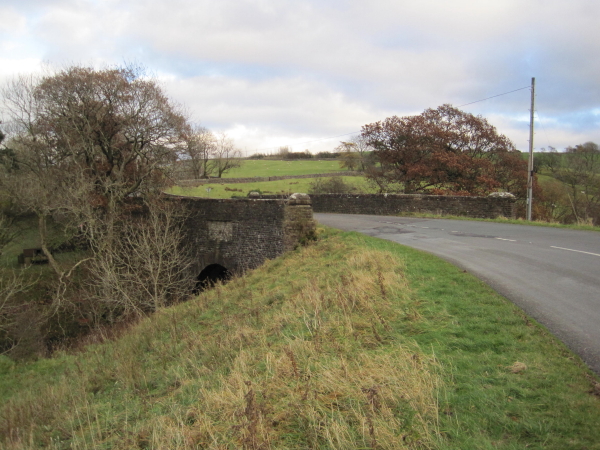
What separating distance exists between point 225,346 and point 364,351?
108 inches

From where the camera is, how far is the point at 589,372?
15.1 ft

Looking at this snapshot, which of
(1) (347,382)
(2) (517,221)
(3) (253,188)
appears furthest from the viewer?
(3) (253,188)

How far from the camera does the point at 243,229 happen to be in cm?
2169

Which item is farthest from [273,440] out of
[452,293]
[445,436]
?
[452,293]

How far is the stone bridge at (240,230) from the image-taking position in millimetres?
18172

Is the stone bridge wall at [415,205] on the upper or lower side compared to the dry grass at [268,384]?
upper

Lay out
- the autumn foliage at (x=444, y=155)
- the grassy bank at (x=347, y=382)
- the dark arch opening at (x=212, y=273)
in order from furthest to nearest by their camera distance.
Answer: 1. the autumn foliage at (x=444, y=155)
2. the dark arch opening at (x=212, y=273)
3. the grassy bank at (x=347, y=382)

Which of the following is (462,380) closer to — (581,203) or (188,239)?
(188,239)

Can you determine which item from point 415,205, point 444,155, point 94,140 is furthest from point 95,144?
point 444,155

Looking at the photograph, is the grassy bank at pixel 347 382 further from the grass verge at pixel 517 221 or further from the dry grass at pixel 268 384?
the grass verge at pixel 517 221

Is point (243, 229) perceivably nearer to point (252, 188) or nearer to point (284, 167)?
point (252, 188)

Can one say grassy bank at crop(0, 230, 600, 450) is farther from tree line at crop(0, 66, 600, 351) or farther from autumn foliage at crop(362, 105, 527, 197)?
autumn foliage at crop(362, 105, 527, 197)

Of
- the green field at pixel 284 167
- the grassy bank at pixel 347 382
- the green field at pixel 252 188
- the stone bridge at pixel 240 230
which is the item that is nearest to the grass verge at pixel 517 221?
the stone bridge at pixel 240 230

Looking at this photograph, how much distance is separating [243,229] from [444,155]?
57.4ft
